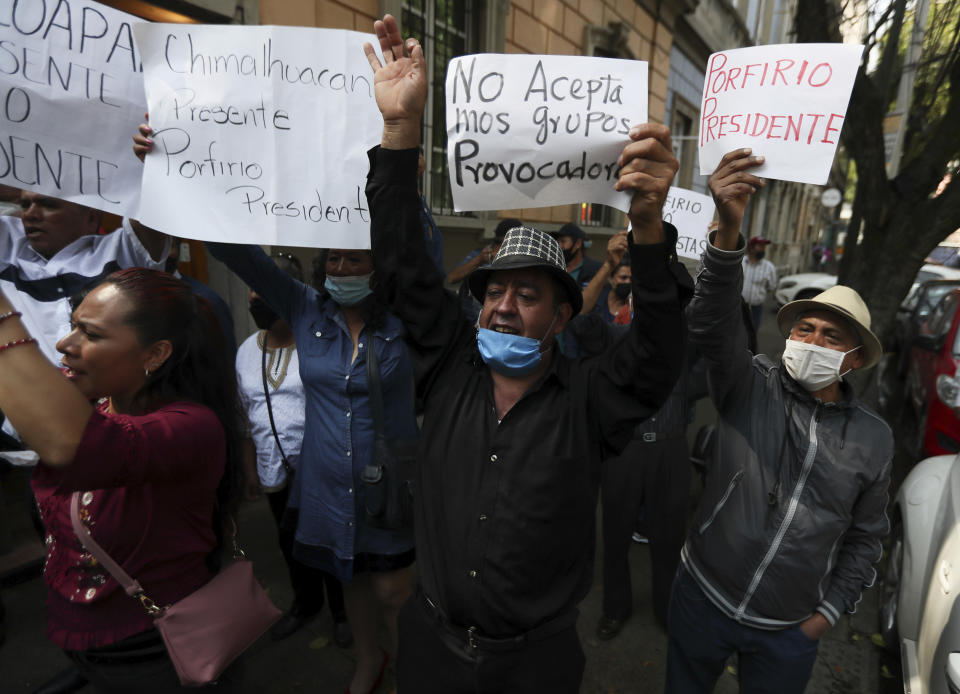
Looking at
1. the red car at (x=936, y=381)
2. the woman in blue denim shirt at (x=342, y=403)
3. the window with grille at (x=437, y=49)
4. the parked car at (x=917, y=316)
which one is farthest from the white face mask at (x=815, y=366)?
the parked car at (x=917, y=316)

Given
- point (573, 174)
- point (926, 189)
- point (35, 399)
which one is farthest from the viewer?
point (926, 189)

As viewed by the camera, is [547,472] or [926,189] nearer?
[547,472]

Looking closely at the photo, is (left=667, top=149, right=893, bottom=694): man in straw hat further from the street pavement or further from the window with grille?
the window with grille

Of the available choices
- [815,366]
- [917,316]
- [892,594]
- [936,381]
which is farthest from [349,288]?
[917,316]

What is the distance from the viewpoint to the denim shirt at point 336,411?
7.10 ft

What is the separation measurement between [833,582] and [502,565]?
130 cm

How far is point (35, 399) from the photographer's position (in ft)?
3.46

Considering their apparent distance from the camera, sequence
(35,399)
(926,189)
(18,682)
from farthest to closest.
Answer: (926,189)
(18,682)
(35,399)

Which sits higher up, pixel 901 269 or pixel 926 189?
pixel 926 189

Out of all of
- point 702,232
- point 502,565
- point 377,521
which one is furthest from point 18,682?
point 702,232

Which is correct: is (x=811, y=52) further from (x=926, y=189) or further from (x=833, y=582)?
(x=926, y=189)

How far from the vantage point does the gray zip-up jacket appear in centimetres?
177

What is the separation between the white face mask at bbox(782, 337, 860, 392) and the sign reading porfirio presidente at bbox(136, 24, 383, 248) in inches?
64.9

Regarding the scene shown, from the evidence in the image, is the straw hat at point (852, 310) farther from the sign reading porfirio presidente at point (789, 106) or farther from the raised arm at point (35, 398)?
the raised arm at point (35, 398)
